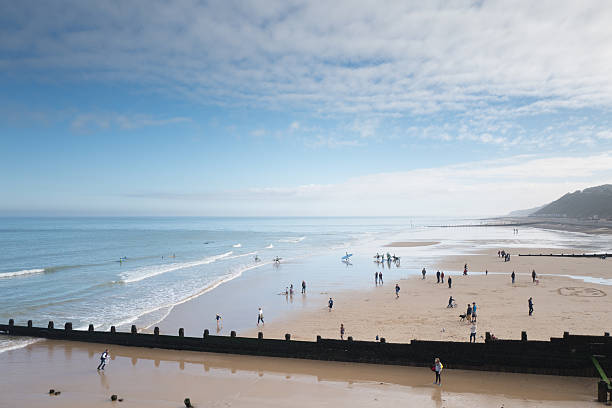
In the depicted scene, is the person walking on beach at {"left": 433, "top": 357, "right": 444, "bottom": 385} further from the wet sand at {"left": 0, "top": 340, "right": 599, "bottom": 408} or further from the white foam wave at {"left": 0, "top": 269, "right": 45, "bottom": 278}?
the white foam wave at {"left": 0, "top": 269, "right": 45, "bottom": 278}

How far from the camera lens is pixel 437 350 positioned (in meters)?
16.0

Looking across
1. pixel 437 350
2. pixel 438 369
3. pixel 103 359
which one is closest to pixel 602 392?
pixel 438 369

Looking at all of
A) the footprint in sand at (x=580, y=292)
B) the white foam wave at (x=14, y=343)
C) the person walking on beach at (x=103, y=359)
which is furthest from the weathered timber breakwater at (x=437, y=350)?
the footprint in sand at (x=580, y=292)

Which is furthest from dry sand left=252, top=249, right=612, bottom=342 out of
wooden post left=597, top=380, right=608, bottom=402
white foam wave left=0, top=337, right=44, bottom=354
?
white foam wave left=0, top=337, right=44, bottom=354

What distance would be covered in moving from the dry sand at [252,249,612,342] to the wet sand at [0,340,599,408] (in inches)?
186

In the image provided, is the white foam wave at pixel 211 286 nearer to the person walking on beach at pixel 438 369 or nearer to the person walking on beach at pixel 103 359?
the person walking on beach at pixel 103 359

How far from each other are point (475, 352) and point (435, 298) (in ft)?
49.1

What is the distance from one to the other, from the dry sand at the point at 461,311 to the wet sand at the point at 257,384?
186 inches

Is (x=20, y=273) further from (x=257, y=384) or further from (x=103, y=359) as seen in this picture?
(x=257, y=384)

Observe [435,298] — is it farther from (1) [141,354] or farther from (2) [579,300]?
(1) [141,354]

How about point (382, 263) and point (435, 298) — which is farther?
point (382, 263)

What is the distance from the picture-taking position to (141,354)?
61.9 ft

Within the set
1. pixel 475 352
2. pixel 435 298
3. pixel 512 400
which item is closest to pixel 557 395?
pixel 512 400

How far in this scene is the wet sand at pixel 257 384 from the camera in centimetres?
1361
